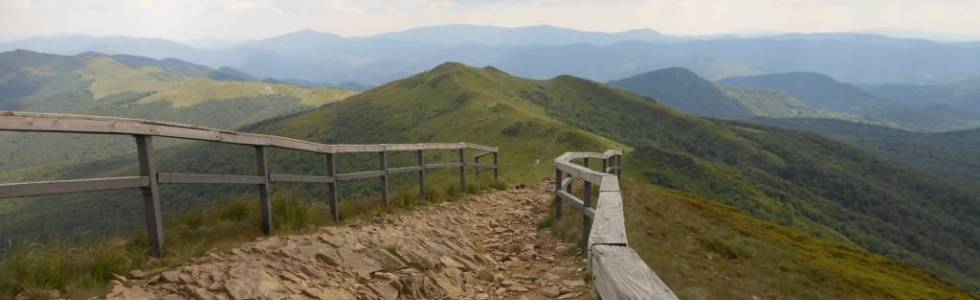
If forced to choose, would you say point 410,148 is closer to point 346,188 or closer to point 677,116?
point 346,188

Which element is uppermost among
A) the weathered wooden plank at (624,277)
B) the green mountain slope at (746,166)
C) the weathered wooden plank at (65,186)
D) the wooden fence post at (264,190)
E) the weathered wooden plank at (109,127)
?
the weathered wooden plank at (109,127)

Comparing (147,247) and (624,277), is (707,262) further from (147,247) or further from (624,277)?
(147,247)

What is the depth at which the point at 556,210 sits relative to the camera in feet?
37.6

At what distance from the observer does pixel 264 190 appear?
27.0 feet

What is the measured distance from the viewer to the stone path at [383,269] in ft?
18.6

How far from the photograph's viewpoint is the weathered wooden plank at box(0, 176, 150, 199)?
5102mm

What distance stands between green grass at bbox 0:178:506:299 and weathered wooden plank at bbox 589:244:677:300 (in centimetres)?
465

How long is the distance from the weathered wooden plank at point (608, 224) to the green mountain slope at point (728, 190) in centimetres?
144

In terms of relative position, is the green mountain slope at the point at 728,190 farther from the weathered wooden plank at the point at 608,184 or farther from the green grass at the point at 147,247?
the green grass at the point at 147,247

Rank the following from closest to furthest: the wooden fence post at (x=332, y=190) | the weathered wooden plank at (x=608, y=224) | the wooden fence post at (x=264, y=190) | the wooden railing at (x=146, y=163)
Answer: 1. the weathered wooden plank at (x=608, y=224)
2. the wooden railing at (x=146, y=163)
3. the wooden fence post at (x=264, y=190)
4. the wooden fence post at (x=332, y=190)

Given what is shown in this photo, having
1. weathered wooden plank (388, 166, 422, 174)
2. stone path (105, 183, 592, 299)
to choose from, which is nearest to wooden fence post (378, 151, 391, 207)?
weathered wooden plank (388, 166, 422, 174)

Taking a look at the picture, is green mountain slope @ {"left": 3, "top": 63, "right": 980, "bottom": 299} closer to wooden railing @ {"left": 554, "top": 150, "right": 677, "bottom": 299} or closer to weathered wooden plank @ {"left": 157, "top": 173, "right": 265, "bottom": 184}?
wooden railing @ {"left": 554, "top": 150, "right": 677, "bottom": 299}

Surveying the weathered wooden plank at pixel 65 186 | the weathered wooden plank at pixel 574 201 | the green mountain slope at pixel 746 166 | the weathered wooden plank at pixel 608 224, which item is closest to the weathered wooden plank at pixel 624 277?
the weathered wooden plank at pixel 608 224

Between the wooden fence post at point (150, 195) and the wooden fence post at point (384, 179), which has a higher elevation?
the wooden fence post at point (150, 195)
